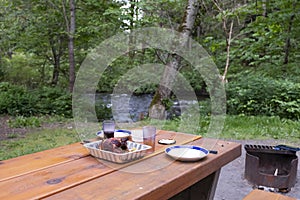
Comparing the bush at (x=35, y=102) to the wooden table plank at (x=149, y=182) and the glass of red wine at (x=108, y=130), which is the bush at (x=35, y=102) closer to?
the glass of red wine at (x=108, y=130)

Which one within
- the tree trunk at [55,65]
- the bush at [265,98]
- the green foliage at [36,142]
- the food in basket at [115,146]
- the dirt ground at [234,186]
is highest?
the tree trunk at [55,65]

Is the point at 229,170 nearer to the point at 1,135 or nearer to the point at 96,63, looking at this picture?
the point at 96,63

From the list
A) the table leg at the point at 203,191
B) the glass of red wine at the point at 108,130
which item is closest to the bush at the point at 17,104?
the glass of red wine at the point at 108,130

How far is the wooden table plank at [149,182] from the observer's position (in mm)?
912

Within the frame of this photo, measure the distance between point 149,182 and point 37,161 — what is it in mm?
532

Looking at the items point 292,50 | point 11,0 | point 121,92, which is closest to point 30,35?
point 11,0

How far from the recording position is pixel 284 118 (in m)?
4.50

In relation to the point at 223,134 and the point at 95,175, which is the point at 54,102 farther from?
the point at 95,175

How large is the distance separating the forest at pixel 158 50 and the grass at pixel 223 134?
79 cm

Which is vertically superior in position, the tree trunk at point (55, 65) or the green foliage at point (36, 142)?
the tree trunk at point (55, 65)

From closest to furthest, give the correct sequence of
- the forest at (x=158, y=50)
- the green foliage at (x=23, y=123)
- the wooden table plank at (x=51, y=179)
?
1. the wooden table plank at (x=51, y=179)
2. the green foliage at (x=23, y=123)
3. the forest at (x=158, y=50)

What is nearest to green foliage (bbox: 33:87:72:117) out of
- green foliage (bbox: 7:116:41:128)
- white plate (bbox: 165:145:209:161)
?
green foliage (bbox: 7:116:41:128)

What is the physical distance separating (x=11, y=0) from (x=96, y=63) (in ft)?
18.9

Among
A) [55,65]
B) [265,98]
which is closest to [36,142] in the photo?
[265,98]
